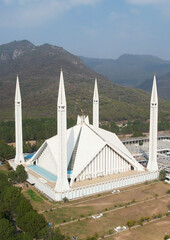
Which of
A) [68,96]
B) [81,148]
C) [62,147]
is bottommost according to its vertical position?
[81,148]

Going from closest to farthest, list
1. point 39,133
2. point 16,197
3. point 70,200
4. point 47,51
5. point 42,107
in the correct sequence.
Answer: point 16,197 < point 70,200 < point 39,133 < point 42,107 < point 47,51

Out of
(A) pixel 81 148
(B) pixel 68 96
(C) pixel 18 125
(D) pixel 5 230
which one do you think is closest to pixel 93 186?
(A) pixel 81 148

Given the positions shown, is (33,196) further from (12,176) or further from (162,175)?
(162,175)

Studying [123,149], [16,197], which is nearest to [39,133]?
[123,149]

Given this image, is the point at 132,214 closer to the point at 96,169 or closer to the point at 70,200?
the point at 70,200

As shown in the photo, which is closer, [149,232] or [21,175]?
[149,232]

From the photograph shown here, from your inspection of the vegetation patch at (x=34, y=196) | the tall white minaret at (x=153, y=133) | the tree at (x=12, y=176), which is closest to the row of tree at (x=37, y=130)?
the tree at (x=12, y=176)
